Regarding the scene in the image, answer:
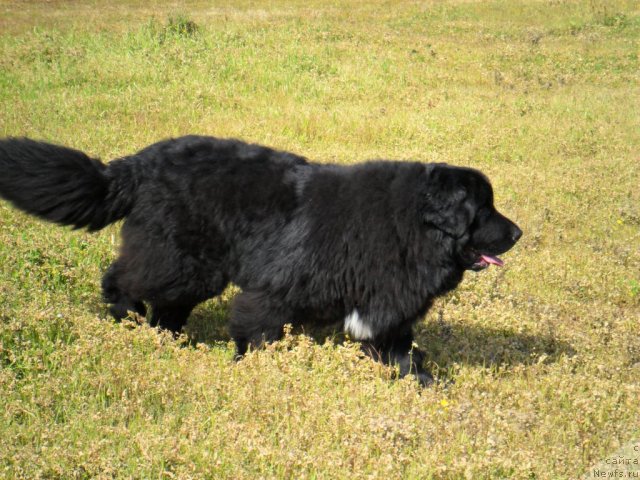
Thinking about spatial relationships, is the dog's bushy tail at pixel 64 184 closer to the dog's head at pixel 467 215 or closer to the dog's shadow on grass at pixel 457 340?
the dog's shadow on grass at pixel 457 340

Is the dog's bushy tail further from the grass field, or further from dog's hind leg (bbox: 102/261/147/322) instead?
the grass field

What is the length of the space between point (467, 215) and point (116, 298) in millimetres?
2647

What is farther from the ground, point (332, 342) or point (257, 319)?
point (257, 319)

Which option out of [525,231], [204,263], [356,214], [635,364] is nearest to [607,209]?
[525,231]

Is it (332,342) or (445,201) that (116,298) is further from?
(445,201)

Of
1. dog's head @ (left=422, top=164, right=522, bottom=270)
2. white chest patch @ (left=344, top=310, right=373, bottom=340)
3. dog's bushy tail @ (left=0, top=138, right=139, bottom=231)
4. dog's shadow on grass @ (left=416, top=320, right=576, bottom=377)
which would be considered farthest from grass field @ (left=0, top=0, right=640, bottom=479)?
dog's head @ (left=422, top=164, right=522, bottom=270)

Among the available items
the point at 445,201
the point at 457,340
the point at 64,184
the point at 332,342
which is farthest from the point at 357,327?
the point at 64,184

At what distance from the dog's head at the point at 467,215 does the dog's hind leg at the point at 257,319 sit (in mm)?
1200

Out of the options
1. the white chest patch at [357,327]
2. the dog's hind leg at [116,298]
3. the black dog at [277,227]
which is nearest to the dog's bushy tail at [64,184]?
the black dog at [277,227]

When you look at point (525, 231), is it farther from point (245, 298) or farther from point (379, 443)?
point (379, 443)

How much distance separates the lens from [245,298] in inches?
210

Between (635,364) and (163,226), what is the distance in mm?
3771

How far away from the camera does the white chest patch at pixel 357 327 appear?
17.5ft

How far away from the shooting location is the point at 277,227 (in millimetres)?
5371
